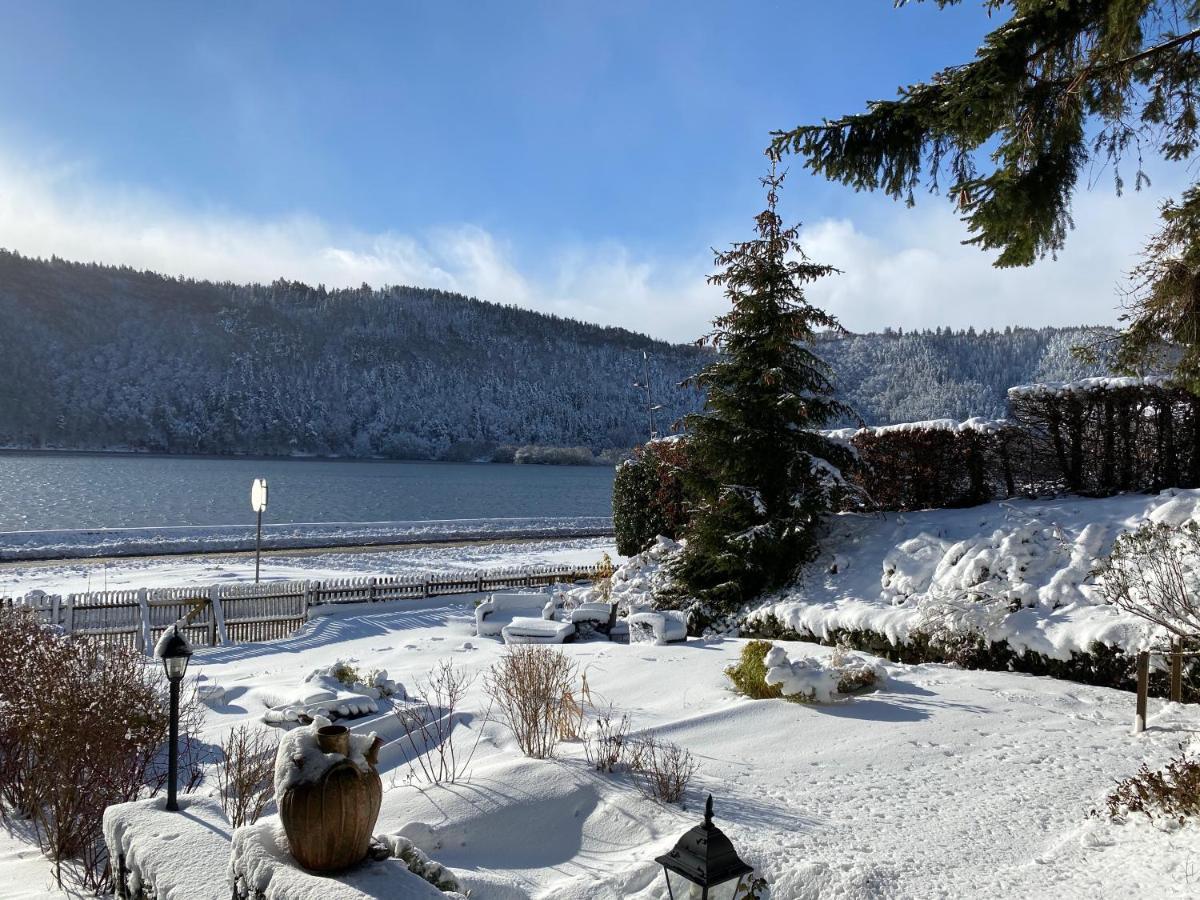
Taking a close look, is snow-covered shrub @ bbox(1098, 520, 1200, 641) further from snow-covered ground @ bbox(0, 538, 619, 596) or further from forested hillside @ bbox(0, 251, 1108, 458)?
forested hillside @ bbox(0, 251, 1108, 458)

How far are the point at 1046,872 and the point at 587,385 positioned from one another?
155200mm

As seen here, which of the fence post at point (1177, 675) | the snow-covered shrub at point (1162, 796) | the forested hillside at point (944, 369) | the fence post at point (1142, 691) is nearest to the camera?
the snow-covered shrub at point (1162, 796)

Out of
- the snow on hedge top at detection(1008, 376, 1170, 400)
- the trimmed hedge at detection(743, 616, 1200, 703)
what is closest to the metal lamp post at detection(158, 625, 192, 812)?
the trimmed hedge at detection(743, 616, 1200, 703)

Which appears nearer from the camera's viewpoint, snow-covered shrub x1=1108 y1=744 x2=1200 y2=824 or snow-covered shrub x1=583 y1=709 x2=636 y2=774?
snow-covered shrub x1=1108 y1=744 x2=1200 y2=824

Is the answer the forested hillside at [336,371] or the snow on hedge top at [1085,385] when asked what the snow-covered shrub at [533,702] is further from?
the forested hillside at [336,371]

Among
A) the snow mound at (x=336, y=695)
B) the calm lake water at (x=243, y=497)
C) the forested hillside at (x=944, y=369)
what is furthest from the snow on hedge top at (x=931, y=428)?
the forested hillside at (x=944, y=369)

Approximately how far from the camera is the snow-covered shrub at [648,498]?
1644 centimetres

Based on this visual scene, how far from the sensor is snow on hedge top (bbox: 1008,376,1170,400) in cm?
1021

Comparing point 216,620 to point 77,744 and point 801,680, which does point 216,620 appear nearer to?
Answer: point 77,744

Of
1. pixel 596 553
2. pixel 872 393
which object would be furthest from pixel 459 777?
pixel 872 393

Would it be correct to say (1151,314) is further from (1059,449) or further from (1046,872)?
(1046,872)

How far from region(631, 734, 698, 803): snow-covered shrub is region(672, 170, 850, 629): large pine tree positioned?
644 cm

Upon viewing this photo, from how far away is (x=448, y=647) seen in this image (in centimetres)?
1336

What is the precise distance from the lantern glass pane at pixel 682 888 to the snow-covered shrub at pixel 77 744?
3.90 m
